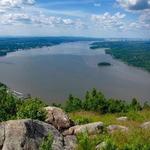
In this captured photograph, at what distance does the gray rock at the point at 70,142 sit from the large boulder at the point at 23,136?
240mm

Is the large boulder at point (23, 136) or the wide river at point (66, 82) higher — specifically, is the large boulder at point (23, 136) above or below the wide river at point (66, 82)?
above

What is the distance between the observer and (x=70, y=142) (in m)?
11.8

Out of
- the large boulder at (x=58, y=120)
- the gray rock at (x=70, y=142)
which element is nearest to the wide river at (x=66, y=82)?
the large boulder at (x=58, y=120)

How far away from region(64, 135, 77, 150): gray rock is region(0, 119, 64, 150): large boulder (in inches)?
9.5

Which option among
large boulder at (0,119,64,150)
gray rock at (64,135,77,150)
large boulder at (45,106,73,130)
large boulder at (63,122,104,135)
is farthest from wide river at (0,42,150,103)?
large boulder at (0,119,64,150)

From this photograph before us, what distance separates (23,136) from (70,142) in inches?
82.3

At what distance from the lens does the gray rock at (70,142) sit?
11.1 metres

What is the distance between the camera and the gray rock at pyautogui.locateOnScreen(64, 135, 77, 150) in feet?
36.6

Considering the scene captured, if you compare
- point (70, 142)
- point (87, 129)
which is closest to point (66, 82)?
point (87, 129)

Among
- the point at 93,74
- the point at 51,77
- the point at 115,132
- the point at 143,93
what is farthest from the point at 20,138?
the point at 93,74

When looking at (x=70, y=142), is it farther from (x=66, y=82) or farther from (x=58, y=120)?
(x=66, y=82)

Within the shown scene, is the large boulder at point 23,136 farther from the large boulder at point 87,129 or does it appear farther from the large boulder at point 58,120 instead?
the large boulder at point 58,120

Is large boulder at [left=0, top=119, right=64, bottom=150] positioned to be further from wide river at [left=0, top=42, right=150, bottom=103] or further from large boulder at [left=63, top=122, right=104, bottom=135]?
wide river at [left=0, top=42, right=150, bottom=103]

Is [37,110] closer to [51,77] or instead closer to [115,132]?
[115,132]
